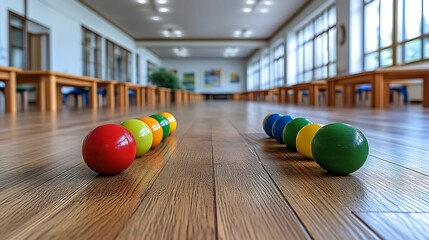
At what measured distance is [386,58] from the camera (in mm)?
8117

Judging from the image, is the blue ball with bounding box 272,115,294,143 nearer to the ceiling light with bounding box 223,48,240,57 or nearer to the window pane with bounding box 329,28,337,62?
the window pane with bounding box 329,28,337,62

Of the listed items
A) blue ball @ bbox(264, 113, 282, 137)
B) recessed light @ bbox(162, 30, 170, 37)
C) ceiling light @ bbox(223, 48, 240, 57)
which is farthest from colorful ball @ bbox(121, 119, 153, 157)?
ceiling light @ bbox(223, 48, 240, 57)

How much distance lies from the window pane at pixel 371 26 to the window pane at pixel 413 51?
1.13 metres

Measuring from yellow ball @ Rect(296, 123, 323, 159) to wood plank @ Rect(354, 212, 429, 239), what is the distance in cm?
51

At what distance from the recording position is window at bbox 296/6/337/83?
10961 millimetres

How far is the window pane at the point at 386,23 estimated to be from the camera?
7.87 meters

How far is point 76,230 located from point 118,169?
360 mm

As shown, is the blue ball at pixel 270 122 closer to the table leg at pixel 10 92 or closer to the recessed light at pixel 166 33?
the table leg at pixel 10 92

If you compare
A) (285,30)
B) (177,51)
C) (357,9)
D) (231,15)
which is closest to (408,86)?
(357,9)

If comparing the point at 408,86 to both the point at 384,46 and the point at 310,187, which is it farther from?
the point at 310,187

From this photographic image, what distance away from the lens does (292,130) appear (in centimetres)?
129

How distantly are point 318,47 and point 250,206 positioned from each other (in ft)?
40.9

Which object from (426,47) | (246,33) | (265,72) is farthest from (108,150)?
(265,72)

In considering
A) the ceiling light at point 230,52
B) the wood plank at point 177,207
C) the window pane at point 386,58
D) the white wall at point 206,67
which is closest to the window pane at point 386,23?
the window pane at point 386,58
